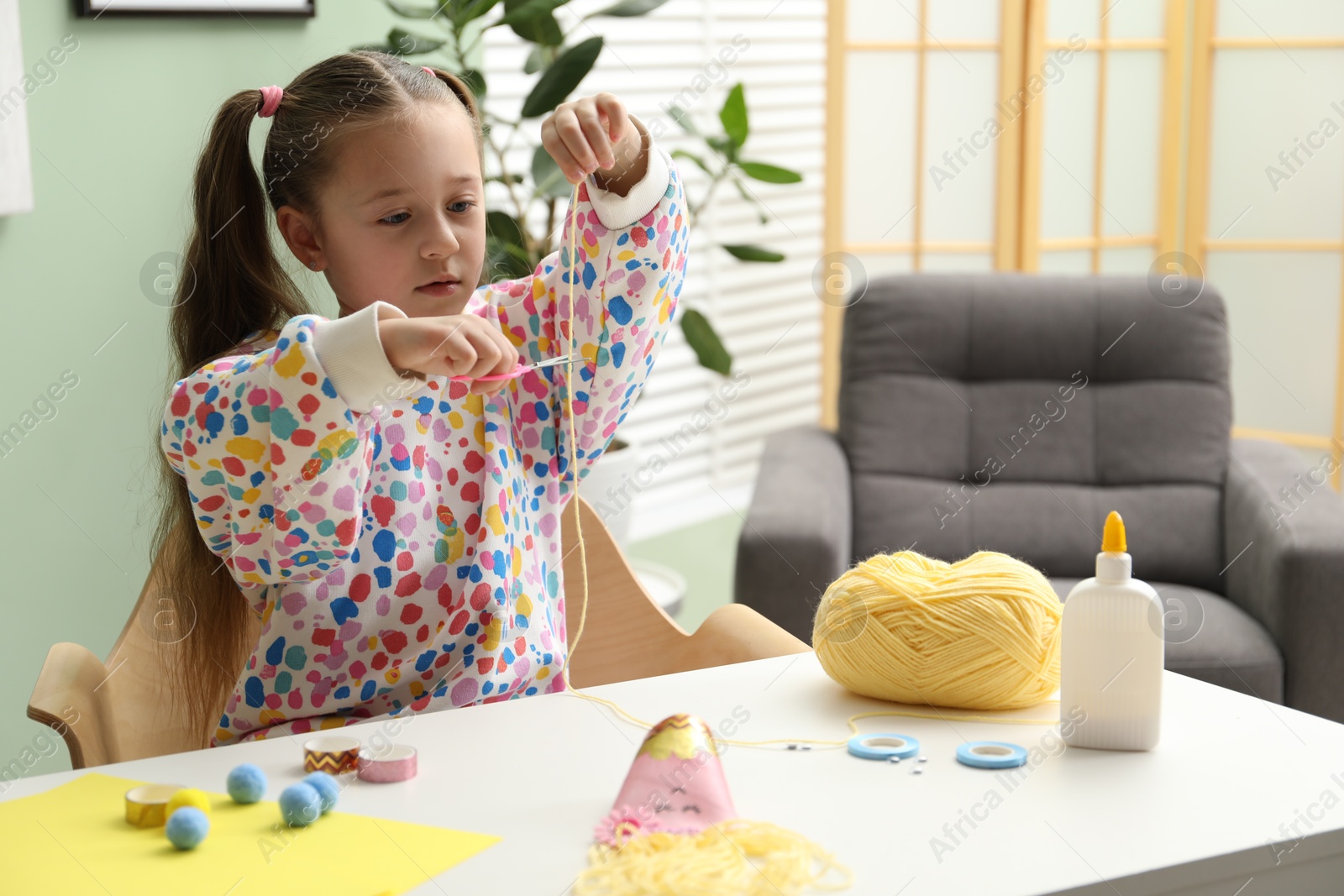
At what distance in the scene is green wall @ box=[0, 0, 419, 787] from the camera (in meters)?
1.79

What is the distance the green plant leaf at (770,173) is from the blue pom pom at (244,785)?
1.77 meters

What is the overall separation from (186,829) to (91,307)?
1312 millimetres

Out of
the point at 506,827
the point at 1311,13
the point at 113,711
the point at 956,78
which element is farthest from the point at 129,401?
the point at 1311,13

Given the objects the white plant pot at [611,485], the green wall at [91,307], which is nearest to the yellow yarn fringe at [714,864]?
the green wall at [91,307]

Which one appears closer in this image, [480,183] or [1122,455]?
[480,183]

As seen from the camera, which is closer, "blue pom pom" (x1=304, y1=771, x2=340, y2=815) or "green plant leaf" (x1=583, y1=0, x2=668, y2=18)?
"blue pom pom" (x1=304, y1=771, x2=340, y2=815)

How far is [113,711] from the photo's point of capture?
48.8 inches

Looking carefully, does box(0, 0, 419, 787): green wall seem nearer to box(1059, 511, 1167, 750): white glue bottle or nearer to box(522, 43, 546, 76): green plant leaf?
box(522, 43, 546, 76): green plant leaf

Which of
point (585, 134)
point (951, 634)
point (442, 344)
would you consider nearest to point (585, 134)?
point (585, 134)

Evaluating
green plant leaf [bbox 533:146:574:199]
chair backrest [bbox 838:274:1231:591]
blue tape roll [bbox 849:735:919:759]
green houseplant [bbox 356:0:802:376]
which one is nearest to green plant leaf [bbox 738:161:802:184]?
green houseplant [bbox 356:0:802:376]

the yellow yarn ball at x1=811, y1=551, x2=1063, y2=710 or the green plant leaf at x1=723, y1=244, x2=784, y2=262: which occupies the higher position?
the green plant leaf at x1=723, y1=244, x2=784, y2=262

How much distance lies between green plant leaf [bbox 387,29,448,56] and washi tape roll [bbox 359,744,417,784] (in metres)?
1.38

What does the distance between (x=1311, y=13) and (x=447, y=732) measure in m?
2.67

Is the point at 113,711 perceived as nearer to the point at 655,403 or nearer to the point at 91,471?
the point at 91,471
